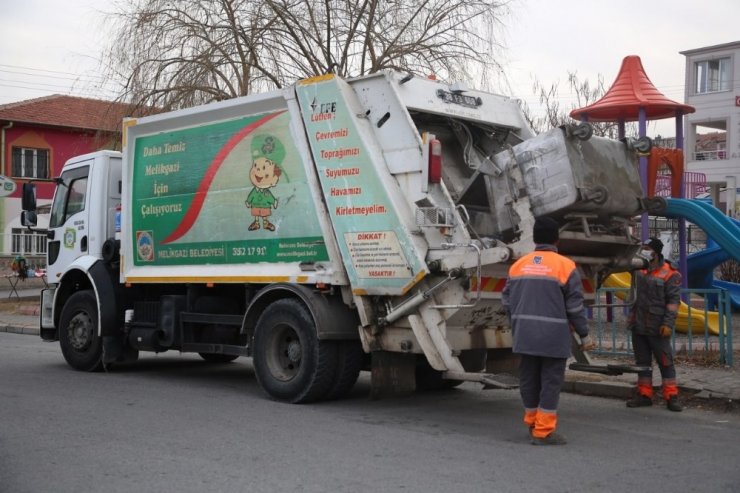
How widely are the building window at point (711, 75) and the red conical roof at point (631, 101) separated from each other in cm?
3033

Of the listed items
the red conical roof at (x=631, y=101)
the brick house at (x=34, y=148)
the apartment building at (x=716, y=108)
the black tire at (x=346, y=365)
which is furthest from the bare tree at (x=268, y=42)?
the apartment building at (x=716, y=108)

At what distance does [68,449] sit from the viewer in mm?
6090

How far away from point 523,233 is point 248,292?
3.09 m

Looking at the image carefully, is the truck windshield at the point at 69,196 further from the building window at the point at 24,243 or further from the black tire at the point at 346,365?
the building window at the point at 24,243

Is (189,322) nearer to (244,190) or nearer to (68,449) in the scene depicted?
(244,190)

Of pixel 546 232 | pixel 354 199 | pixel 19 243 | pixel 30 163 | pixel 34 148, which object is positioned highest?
pixel 34 148

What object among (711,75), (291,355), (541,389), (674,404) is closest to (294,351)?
(291,355)

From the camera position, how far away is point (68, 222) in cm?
1088

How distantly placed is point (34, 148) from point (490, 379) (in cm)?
3607

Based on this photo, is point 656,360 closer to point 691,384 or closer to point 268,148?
point 691,384

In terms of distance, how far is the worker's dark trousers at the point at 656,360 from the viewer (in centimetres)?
796

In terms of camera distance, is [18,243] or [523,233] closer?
[523,233]

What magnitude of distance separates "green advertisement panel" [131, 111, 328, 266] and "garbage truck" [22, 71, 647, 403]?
0.02 meters

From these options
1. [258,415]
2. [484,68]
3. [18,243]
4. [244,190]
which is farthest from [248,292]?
[18,243]
